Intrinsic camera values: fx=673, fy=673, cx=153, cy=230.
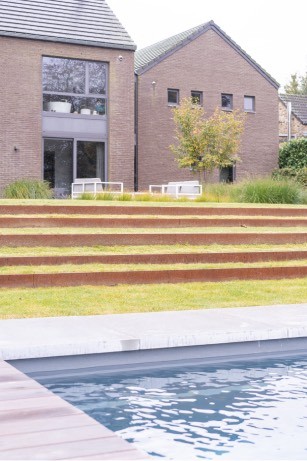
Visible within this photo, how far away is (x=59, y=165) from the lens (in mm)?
20297

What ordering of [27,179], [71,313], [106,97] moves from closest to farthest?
1. [71,313]
2. [27,179]
3. [106,97]

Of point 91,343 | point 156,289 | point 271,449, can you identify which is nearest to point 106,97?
point 156,289

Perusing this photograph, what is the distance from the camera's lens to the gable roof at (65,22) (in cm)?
1983

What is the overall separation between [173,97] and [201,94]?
1208 millimetres

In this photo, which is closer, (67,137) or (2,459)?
(2,459)

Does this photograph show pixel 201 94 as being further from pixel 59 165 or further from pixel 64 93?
pixel 59 165

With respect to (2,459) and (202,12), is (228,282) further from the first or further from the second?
(202,12)

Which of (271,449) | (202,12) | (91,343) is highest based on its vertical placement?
(202,12)

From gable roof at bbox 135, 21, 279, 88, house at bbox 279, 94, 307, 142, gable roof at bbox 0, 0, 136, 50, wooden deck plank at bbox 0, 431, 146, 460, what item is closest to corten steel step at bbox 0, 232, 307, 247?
wooden deck plank at bbox 0, 431, 146, 460

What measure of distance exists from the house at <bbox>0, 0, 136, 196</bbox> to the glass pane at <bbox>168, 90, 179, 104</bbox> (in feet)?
12.5

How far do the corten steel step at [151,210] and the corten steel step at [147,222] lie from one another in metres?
0.50

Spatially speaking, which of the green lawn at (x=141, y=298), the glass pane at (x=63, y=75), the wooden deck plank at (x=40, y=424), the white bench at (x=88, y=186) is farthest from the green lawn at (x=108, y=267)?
the glass pane at (x=63, y=75)

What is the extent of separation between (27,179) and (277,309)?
13.2m

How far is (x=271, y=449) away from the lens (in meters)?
3.97
